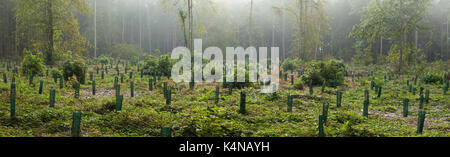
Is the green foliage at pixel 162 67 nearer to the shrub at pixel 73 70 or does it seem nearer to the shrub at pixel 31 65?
the shrub at pixel 73 70

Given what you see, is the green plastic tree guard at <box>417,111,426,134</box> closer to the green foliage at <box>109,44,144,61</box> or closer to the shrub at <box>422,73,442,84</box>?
the shrub at <box>422,73,442,84</box>

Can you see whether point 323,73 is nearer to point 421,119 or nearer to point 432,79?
point 432,79

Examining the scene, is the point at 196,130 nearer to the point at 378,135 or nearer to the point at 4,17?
the point at 378,135

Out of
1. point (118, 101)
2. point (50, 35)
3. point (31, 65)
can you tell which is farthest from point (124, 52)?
point (118, 101)

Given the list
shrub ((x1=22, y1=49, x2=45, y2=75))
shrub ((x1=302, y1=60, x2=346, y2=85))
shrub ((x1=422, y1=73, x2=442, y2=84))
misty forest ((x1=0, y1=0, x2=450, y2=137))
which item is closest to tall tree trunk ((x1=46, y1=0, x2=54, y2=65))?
misty forest ((x1=0, y1=0, x2=450, y2=137))

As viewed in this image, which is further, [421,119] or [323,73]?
[323,73]

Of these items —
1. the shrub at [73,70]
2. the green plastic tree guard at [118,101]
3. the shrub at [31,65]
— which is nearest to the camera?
the green plastic tree guard at [118,101]

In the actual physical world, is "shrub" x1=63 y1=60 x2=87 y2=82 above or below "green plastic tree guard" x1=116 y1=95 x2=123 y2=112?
above

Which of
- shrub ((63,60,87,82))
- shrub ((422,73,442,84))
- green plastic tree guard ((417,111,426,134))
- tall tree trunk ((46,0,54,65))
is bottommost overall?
green plastic tree guard ((417,111,426,134))

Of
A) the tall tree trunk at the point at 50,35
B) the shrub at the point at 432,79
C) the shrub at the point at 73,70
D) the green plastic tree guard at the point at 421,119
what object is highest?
the tall tree trunk at the point at 50,35

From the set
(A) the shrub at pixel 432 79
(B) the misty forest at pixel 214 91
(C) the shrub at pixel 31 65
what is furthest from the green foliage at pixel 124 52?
(A) the shrub at pixel 432 79

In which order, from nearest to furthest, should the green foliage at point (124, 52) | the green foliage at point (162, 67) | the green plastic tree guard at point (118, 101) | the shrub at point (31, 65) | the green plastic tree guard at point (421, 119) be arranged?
1. the green plastic tree guard at point (421, 119)
2. the green plastic tree guard at point (118, 101)
3. the shrub at point (31, 65)
4. the green foliage at point (162, 67)
5. the green foliage at point (124, 52)
